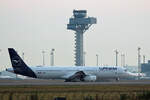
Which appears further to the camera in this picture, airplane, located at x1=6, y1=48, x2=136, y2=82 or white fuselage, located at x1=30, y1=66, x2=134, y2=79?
white fuselage, located at x1=30, y1=66, x2=134, y2=79

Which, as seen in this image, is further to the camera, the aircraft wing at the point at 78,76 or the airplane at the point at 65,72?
the aircraft wing at the point at 78,76

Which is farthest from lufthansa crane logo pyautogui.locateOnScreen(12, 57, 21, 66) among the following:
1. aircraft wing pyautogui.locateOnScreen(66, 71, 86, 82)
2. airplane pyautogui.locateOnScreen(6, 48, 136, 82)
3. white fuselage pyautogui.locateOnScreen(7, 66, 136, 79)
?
aircraft wing pyautogui.locateOnScreen(66, 71, 86, 82)

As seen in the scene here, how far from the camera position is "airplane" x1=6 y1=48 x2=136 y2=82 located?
382 feet

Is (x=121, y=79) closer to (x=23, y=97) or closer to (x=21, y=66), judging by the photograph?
(x=21, y=66)

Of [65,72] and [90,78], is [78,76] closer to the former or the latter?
[65,72]

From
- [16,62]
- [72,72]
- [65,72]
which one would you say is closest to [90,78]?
[72,72]

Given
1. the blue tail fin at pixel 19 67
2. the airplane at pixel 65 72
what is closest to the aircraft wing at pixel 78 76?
the airplane at pixel 65 72

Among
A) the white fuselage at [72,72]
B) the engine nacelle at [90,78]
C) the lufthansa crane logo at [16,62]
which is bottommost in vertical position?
the engine nacelle at [90,78]

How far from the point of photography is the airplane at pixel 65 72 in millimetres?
116500

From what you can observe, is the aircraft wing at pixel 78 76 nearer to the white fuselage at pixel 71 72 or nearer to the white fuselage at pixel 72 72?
the white fuselage at pixel 71 72

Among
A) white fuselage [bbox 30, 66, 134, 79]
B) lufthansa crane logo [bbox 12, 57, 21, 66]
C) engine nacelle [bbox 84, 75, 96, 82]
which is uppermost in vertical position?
lufthansa crane logo [bbox 12, 57, 21, 66]

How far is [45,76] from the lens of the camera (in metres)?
117

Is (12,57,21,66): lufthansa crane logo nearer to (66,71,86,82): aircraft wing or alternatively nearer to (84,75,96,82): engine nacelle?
(66,71,86,82): aircraft wing

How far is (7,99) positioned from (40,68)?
63477mm
